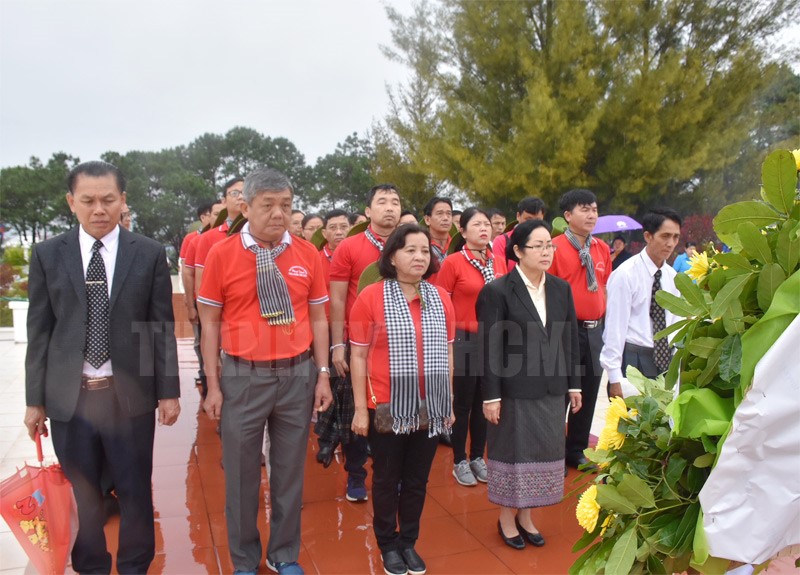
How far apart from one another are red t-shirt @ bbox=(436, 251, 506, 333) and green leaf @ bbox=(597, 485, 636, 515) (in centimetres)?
268

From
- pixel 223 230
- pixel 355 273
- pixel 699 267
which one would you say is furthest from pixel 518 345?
pixel 223 230

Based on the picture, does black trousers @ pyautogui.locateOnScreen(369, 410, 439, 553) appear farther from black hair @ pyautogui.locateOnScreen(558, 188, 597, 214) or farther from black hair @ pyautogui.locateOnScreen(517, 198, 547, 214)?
black hair @ pyautogui.locateOnScreen(517, 198, 547, 214)

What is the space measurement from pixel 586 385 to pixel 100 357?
308cm

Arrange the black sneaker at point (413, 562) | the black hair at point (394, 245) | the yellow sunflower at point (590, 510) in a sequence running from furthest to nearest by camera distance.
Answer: the black hair at point (394, 245), the black sneaker at point (413, 562), the yellow sunflower at point (590, 510)

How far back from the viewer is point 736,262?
4.46 feet

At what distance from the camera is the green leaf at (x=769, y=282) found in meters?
1.27

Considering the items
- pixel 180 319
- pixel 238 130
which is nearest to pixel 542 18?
pixel 180 319

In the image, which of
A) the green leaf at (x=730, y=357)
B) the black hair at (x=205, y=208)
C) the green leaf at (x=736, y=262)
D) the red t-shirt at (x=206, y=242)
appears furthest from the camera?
the black hair at (x=205, y=208)

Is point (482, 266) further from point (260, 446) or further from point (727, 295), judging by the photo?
point (727, 295)

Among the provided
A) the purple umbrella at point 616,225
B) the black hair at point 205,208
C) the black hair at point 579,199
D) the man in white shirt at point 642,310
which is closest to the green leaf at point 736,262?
the man in white shirt at point 642,310

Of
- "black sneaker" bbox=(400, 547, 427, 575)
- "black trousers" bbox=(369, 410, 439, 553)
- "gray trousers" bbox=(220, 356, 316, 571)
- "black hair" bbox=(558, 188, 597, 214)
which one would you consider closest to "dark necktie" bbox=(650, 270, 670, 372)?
"black hair" bbox=(558, 188, 597, 214)

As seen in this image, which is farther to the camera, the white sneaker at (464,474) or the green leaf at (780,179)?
the white sneaker at (464,474)

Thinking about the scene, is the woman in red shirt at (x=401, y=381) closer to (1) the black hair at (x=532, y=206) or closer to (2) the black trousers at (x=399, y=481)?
(2) the black trousers at (x=399, y=481)

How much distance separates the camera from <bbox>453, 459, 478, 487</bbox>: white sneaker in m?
4.07
